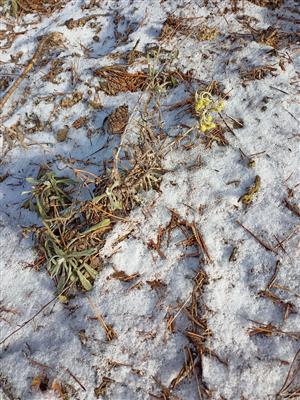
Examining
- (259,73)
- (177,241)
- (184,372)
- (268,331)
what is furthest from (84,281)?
(259,73)

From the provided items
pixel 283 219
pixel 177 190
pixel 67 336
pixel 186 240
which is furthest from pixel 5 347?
pixel 283 219

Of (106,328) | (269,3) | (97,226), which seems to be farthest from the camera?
(269,3)

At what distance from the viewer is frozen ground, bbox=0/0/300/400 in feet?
7.18

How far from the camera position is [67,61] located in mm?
3727

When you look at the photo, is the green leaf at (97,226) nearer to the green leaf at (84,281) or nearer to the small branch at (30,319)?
the green leaf at (84,281)

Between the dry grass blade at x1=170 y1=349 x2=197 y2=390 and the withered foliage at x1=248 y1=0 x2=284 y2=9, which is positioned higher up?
the withered foliage at x1=248 y1=0 x2=284 y2=9

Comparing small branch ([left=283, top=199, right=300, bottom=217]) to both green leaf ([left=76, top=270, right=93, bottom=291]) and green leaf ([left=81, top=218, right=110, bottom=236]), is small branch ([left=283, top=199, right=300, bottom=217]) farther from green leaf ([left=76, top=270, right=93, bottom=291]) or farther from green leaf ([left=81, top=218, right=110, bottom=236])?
green leaf ([left=76, top=270, right=93, bottom=291])

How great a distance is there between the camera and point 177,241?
258 centimetres

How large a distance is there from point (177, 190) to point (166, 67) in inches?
49.9

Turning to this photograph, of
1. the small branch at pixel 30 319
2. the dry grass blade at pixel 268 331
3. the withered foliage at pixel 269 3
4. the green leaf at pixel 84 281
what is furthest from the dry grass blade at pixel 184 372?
the withered foliage at pixel 269 3

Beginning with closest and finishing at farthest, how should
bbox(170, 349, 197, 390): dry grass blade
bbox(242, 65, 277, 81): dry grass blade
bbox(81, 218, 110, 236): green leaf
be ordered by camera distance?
bbox(170, 349, 197, 390): dry grass blade
bbox(81, 218, 110, 236): green leaf
bbox(242, 65, 277, 81): dry grass blade

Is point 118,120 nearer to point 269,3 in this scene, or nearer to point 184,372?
point 269,3

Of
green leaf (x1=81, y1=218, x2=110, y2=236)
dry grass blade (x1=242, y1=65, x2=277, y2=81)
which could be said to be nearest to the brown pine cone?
green leaf (x1=81, y1=218, x2=110, y2=236)

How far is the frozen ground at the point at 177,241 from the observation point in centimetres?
219
